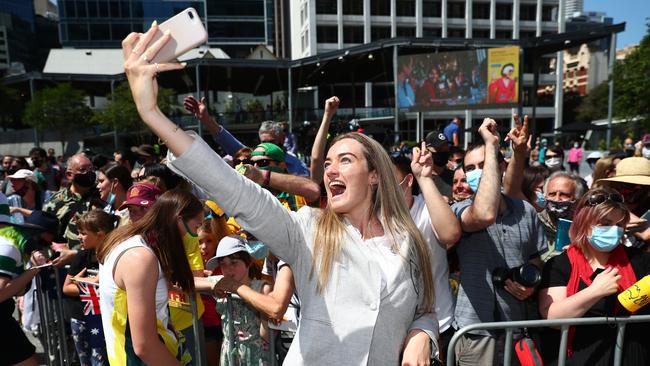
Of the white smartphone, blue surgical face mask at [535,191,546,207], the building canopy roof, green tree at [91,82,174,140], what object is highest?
the building canopy roof

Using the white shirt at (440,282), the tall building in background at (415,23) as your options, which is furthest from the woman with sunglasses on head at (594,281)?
the tall building in background at (415,23)

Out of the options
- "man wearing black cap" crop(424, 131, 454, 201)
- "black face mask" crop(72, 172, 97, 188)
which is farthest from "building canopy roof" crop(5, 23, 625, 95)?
"man wearing black cap" crop(424, 131, 454, 201)

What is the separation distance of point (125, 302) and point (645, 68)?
35.9 m

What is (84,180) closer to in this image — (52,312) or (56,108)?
(52,312)

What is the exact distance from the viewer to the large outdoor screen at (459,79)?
2878cm

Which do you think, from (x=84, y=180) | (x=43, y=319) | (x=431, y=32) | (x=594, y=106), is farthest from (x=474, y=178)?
(x=594, y=106)

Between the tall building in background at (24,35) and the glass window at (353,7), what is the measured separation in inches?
Answer: 2535

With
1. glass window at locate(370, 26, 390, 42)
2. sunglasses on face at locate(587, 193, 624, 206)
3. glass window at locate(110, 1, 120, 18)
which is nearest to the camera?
sunglasses on face at locate(587, 193, 624, 206)

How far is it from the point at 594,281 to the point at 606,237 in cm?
28

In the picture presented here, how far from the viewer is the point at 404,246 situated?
2.00 m

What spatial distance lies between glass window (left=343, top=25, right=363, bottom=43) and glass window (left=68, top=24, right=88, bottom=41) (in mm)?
36680

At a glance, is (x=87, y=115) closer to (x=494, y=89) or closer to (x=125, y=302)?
(x=494, y=89)

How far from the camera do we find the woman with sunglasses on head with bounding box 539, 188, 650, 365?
2.62 meters

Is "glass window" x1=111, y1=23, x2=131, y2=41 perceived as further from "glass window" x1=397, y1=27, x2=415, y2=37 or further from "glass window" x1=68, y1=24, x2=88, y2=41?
"glass window" x1=397, y1=27, x2=415, y2=37
